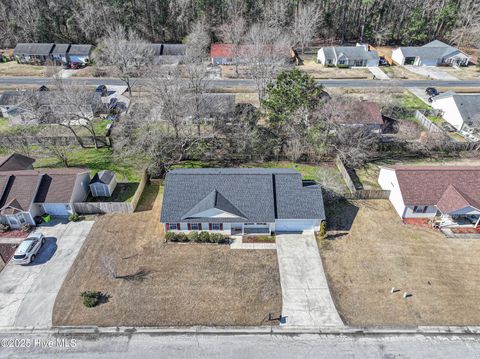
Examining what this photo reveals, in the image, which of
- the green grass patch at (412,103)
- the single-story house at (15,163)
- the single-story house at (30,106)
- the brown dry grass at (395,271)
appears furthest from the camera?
the green grass patch at (412,103)

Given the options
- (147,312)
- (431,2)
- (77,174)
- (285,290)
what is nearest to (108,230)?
(77,174)

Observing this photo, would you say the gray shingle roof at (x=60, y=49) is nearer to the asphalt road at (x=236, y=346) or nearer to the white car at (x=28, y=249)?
the white car at (x=28, y=249)

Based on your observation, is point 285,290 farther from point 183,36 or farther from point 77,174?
point 183,36

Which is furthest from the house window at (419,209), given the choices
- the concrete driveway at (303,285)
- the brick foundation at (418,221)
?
the concrete driveway at (303,285)

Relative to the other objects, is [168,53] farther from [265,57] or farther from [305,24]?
[265,57]

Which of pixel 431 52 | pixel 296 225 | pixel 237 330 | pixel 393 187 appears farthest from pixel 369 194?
pixel 431 52

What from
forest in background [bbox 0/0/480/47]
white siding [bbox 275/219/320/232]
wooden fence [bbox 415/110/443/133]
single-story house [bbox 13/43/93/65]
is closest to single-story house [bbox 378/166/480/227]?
white siding [bbox 275/219/320/232]

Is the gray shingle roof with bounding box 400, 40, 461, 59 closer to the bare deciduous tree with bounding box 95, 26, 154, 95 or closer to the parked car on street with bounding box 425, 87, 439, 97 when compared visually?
the parked car on street with bounding box 425, 87, 439, 97
